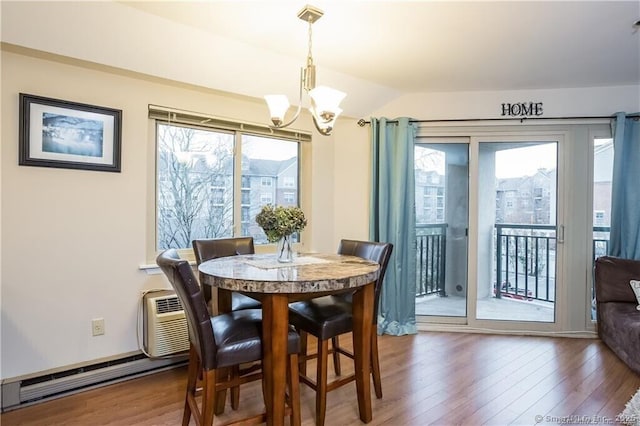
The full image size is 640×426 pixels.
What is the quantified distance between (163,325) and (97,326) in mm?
414

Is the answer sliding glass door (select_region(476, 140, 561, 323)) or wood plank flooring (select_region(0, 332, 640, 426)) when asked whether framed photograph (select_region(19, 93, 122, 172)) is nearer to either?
wood plank flooring (select_region(0, 332, 640, 426))

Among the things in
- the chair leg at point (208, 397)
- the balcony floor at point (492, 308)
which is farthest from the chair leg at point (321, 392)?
the balcony floor at point (492, 308)

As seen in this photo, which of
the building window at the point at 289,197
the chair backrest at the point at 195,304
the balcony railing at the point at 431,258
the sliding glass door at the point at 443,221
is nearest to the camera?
the chair backrest at the point at 195,304

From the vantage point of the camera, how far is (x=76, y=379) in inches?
91.5

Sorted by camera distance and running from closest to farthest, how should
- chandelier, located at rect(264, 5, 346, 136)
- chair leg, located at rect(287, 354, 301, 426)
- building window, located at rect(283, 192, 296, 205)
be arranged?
1. chair leg, located at rect(287, 354, 301, 426)
2. chandelier, located at rect(264, 5, 346, 136)
3. building window, located at rect(283, 192, 296, 205)

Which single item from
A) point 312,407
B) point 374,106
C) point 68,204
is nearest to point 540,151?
point 374,106

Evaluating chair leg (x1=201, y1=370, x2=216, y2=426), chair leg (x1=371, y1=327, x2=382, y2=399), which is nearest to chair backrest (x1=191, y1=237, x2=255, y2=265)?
chair leg (x1=201, y1=370, x2=216, y2=426)

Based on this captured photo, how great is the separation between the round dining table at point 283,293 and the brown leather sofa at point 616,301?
2215 mm

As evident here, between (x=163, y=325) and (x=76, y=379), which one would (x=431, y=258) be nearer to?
(x=163, y=325)

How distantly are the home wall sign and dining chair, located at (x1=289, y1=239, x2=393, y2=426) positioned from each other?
7.08 feet

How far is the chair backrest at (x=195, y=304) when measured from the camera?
1540 mm

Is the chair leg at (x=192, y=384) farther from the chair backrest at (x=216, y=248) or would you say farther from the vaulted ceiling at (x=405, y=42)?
the vaulted ceiling at (x=405, y=42)

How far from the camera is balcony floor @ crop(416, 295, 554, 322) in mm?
3592

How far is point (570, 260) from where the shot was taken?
11.3ft
